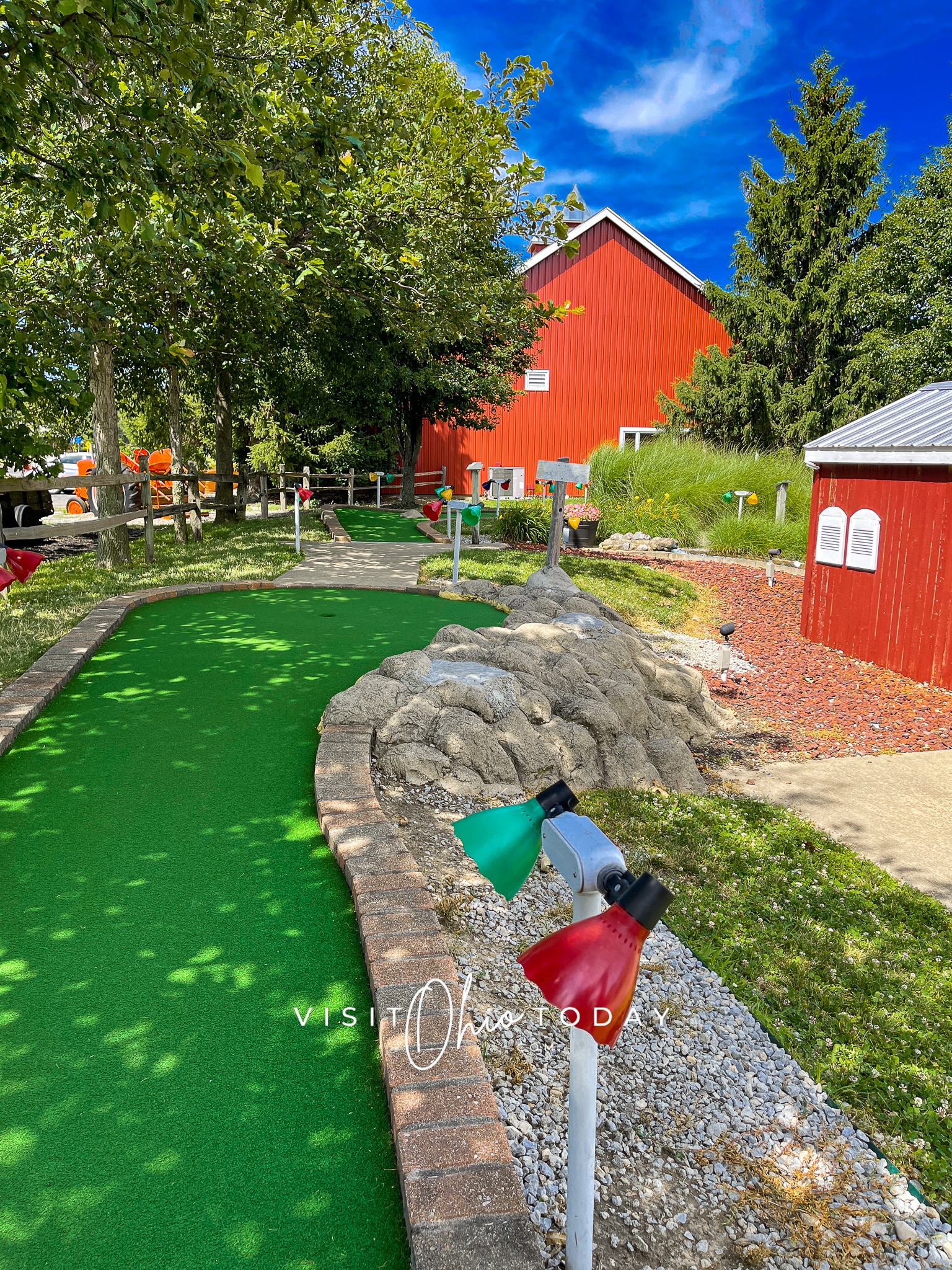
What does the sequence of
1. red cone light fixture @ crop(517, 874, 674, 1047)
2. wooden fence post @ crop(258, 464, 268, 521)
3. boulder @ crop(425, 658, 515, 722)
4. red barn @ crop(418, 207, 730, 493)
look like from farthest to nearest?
1. red barn @ crop(418, 207, 730, 493)
2. wooden fence post @ crop(258, 464, 268, 521)
3. boulder @ crop(425, 658, 515, 722)
4. red cone light fixture @ crop(517, 874, 674, 1047)

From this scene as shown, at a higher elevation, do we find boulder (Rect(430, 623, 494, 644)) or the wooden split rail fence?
the wooden split rail fence

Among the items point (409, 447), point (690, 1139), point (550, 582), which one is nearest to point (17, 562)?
point (690, 1139)

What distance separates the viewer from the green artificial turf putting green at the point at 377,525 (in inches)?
617

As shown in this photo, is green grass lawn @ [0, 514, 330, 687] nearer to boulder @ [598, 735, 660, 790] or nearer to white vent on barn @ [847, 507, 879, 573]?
boulder @ [598, 735, 660, 790]

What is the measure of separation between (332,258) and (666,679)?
22.4ft

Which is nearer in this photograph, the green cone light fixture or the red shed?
the green cone light fixture

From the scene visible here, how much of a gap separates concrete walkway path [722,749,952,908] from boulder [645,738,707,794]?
43 centimetres

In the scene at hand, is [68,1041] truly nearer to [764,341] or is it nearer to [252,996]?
[252,996]

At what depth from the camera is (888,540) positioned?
895 centimetres

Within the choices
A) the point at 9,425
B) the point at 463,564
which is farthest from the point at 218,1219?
the point at 463,564

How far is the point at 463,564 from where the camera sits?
11398 mm

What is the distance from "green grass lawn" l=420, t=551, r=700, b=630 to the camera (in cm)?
1053

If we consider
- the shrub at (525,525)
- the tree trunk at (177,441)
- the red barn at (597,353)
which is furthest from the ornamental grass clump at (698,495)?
the tree trunk at (177,441)

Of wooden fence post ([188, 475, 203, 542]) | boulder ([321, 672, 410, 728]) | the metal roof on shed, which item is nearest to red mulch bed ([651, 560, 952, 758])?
the metal roof on shed
